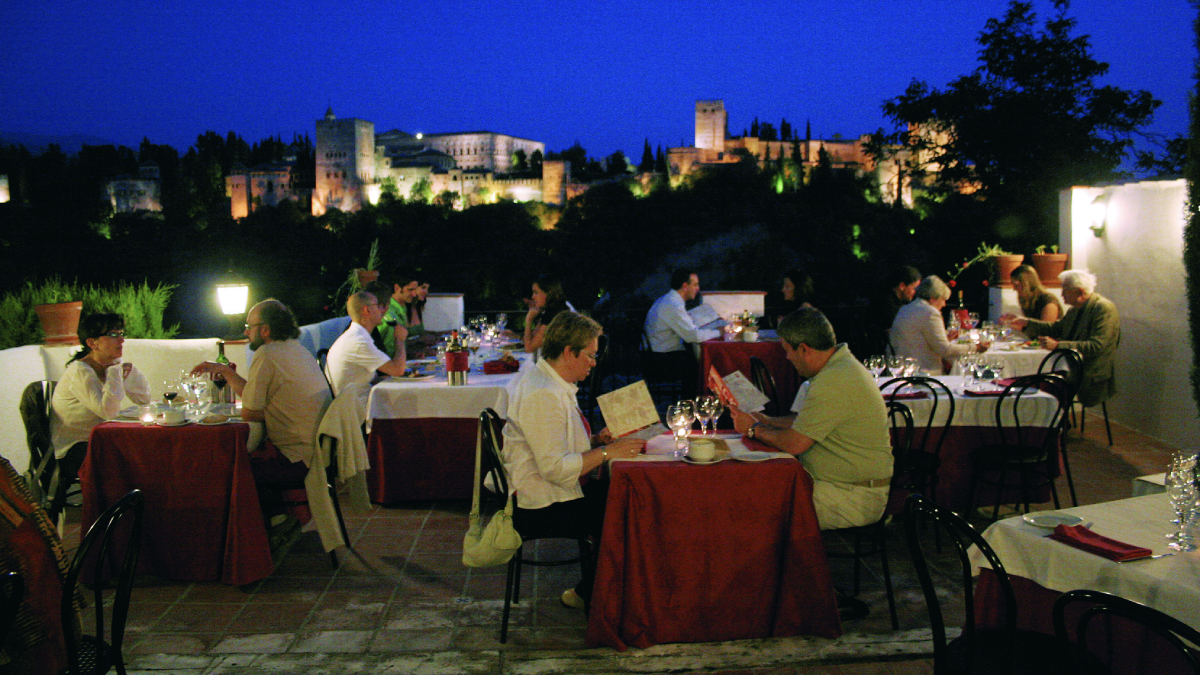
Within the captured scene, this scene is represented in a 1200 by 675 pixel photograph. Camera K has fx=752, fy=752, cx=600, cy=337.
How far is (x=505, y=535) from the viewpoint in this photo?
2723 millimetres

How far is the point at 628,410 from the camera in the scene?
115 inches

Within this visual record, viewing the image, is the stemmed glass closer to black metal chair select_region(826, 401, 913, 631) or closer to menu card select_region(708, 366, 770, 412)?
menu card select_region(708, 366, 770, 412)

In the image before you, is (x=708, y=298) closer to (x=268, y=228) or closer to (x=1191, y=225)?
(x=1191, y=225)

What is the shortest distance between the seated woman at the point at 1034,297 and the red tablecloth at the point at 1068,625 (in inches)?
187

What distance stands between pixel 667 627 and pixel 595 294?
37.3 metres

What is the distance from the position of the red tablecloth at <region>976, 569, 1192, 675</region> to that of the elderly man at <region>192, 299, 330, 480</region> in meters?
2.86

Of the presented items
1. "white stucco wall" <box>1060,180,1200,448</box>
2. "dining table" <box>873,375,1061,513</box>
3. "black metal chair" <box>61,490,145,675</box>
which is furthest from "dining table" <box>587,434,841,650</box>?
"white stucco wall" <box>1060,180,1200,448</box>

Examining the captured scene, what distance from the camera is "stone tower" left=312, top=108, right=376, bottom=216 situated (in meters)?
62.5

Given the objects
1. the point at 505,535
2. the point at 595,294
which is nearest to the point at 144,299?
the point at 505,535

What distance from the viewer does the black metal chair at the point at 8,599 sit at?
1.56 metres

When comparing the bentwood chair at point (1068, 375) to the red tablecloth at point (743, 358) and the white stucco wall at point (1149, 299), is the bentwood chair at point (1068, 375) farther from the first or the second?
the red tablecloth at point (743, 358)

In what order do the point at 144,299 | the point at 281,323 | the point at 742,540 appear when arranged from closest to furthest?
the point at 742,540 < the point at 281,323 < the point at 144,299

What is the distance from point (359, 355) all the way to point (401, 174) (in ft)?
206

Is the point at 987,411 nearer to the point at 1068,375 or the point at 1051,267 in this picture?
the point at 1068,375
